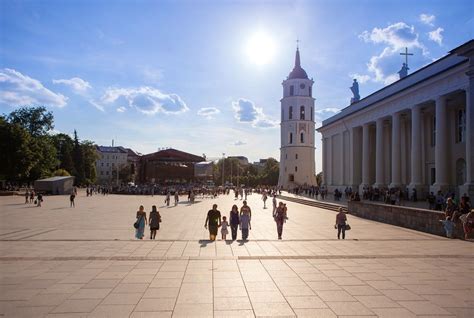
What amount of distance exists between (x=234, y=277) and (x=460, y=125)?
107 feet

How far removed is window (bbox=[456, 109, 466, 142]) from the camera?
34.7 metres

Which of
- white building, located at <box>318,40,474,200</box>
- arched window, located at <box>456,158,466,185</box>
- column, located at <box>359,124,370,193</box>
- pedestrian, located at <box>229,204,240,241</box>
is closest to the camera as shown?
pedestrian, located at <box>229,204,240,241</box>

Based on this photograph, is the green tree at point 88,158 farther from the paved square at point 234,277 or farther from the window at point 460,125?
the paved square at point 234,277

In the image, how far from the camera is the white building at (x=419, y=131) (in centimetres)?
3073

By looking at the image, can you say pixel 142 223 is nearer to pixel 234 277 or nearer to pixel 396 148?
pixel 234 277

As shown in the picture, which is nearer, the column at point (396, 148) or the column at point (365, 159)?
the column at point (396, 148)

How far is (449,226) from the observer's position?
16672mm

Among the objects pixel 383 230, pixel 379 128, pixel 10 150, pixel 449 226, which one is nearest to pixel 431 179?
pixel 379 128

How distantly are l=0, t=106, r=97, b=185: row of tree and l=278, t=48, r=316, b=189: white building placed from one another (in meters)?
44.3

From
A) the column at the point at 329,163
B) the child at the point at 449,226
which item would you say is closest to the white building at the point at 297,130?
the column at the point at 329,163

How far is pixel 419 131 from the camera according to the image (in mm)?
37500

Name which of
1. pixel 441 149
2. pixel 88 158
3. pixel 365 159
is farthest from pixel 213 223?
pixel 88 158

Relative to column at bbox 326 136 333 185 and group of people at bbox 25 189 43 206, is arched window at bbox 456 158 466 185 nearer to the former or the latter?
column at bbox 326 136 333 185

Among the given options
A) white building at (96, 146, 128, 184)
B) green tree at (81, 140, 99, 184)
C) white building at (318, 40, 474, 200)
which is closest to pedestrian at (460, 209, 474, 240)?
white building at (318, 40, 474, 200)
